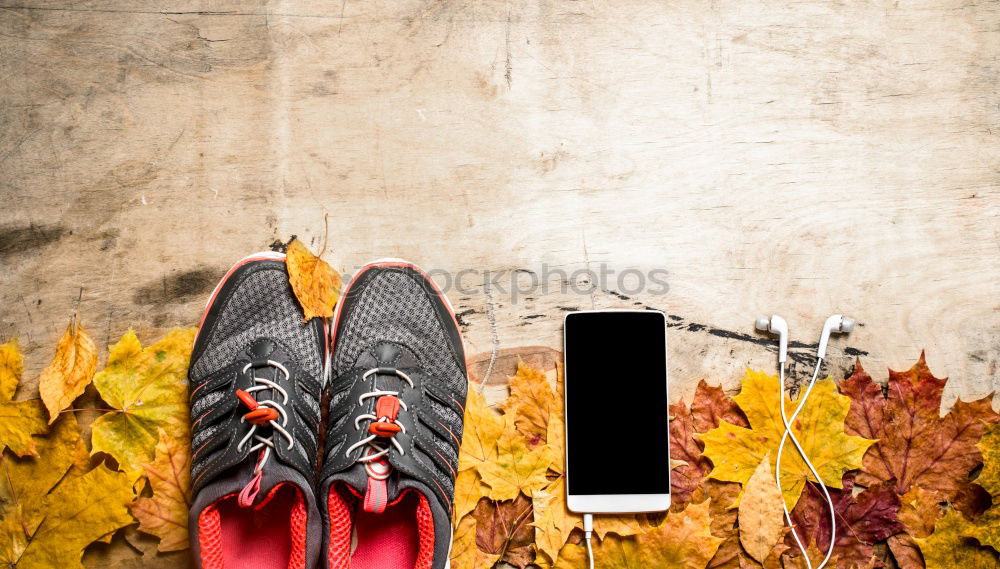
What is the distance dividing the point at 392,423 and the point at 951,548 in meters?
1.14

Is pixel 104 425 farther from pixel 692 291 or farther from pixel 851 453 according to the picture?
pixel 851 453

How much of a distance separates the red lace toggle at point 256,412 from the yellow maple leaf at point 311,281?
201 mm

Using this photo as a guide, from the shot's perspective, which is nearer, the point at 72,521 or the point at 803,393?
the point at 72,521

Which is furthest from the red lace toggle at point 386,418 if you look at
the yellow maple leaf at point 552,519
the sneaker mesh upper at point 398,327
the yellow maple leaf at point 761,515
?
the yellow maple leaf at point 761,515

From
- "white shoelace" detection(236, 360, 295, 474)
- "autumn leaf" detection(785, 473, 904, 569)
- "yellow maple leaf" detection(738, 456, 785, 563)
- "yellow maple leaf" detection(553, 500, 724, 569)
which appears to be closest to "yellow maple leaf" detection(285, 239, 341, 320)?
"white shoelace" detection(236, 360, 295, 474)

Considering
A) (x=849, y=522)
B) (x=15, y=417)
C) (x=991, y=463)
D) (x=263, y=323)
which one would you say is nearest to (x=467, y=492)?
(x=263, y=323)

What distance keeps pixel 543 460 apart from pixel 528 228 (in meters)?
0.49

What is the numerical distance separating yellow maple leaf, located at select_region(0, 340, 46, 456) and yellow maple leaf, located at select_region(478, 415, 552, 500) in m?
0.91

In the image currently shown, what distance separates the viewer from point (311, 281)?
4.40 ft

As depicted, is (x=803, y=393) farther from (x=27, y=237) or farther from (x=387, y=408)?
(x=27, y=237)

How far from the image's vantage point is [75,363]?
Answer: 4.22 feet

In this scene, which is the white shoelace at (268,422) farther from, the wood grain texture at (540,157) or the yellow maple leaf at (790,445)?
the yellow maple leaf at (790,445)

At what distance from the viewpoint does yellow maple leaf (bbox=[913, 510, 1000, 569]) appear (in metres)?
1.23

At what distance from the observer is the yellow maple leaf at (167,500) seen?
1242 mm
